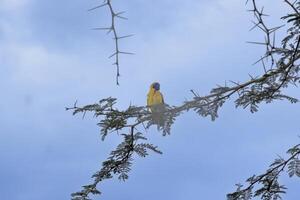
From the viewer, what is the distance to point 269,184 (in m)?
4.83

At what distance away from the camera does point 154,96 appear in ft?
20.3

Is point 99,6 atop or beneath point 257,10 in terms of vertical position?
beneath

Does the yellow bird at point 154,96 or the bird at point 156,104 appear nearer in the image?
the bird at point 156,104

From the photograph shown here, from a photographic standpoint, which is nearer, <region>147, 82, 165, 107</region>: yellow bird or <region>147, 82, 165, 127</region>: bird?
<region>147, 82, 165, 127</region>: bird

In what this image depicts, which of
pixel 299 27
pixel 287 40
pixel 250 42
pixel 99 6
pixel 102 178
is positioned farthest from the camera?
pixel 102 178

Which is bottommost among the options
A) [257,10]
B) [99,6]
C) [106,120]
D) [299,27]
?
[99,6]

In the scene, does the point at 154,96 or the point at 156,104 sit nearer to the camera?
the point at 156,104

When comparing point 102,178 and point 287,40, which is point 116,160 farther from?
point 287,40

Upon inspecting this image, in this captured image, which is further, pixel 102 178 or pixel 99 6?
pixel 102 178

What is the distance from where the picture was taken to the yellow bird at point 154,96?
19.8ft

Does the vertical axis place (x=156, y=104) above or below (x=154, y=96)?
below

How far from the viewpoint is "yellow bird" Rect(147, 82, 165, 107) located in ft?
19.8

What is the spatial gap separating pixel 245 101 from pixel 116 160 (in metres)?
1.15

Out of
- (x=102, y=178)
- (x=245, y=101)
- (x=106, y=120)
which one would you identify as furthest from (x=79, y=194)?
(x=245, y=101)
